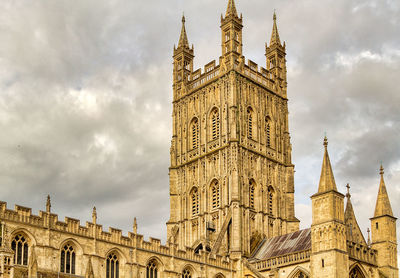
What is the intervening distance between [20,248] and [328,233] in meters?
26.1

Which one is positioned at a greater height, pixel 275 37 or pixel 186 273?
pixel 275 37

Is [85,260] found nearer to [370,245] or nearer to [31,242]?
[31,242]

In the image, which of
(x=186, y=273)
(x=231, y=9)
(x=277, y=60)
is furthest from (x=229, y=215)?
(x=231, y=9)

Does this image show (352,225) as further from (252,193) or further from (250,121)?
(250,121)

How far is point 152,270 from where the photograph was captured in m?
59.3

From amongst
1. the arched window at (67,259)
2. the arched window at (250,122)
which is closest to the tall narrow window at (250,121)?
the arched window at (250,122)

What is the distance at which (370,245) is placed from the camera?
67.0 meters

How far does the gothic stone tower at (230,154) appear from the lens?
237ft

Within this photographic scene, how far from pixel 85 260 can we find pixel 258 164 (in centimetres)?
2777

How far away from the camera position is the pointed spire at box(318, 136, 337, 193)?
61.1 m

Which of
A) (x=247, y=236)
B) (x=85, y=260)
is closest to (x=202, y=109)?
(x=247, y=236)

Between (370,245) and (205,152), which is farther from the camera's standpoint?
(205,152)

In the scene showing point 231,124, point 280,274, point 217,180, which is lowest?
point 280,274

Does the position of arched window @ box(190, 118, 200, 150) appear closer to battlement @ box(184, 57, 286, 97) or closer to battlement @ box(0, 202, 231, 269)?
battlement @ box(184, 57, 286, 97)
